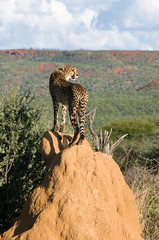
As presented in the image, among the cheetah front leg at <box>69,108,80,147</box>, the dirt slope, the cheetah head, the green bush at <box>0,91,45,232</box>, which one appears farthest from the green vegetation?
the dirt slope

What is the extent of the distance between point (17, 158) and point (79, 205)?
4.28 meters

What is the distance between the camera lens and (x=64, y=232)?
5.88m

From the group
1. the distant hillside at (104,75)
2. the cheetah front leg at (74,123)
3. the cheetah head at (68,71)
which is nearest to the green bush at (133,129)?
the distant hillside at (104,75)

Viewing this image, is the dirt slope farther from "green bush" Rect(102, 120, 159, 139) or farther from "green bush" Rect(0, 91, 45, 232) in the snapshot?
"green bush" Rect(102, 120, 159, 139)

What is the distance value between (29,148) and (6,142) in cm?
66

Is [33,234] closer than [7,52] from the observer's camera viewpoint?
Yes

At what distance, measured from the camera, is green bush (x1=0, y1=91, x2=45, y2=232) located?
32.0ft

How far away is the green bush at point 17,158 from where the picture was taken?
32.0ft

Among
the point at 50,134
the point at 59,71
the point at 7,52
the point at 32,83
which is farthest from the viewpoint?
the point at 7,52

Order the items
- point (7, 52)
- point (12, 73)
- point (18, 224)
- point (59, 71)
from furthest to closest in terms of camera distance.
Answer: point (7, 52) < point (12, 73) < point (59, 71) < point (18, 224)

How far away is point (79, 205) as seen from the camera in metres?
6.03

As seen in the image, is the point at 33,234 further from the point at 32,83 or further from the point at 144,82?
the point at 144,82

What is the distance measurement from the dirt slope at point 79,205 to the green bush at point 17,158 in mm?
3354

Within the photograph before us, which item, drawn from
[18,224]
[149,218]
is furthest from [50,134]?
[149,218]
